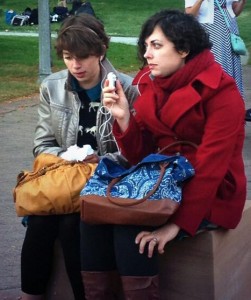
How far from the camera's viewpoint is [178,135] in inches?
141

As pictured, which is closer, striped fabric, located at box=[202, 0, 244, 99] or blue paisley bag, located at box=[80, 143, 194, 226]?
blue paisley bag, located at box=[80, 143, 194, 226]

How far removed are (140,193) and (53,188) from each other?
1.80 feet

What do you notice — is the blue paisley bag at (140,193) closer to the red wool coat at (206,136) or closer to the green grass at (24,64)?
the red wool coat at (206,136)

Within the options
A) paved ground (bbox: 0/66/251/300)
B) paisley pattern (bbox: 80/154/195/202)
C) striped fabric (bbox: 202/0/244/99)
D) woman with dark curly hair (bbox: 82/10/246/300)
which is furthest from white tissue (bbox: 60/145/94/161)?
striped fabric (bbox: 202/0/244/99)

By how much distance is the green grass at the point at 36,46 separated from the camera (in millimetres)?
12227

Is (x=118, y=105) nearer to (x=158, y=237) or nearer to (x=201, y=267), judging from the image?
(x=158, y=237)

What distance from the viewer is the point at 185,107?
3488mm

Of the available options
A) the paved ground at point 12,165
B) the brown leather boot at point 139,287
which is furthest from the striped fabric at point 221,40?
the brown leather boot at point 139,287

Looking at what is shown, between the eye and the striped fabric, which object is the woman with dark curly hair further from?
the striped fabric

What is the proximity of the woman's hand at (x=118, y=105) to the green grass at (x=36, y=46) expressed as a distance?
7.32 meters

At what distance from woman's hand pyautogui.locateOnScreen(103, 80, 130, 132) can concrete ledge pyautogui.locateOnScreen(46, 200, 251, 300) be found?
0.58 metres

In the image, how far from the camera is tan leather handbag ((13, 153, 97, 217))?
12.2ft

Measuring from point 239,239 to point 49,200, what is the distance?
0.91 meters

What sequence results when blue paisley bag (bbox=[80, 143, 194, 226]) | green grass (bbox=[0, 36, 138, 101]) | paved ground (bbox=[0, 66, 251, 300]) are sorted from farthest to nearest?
green grass (bbox=[0, 36, 138, 101]) → paved ground (bbox=[0, 66, 251, 300]) → blue paisley bag (bbox=[80, 143, 194, 226])
